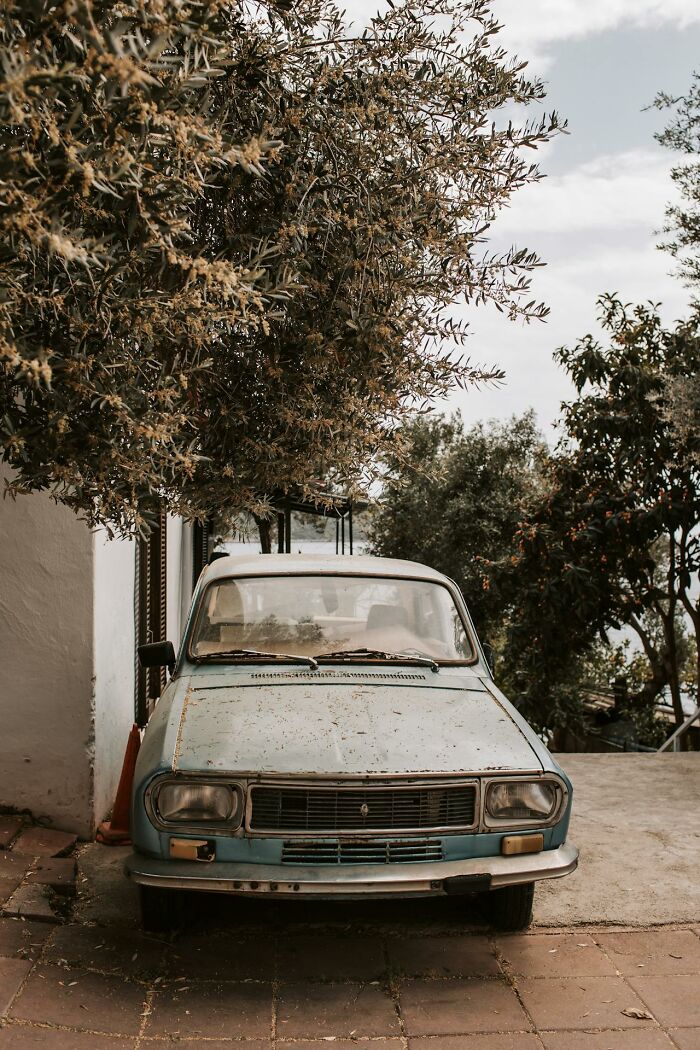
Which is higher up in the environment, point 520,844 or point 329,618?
point 329,618

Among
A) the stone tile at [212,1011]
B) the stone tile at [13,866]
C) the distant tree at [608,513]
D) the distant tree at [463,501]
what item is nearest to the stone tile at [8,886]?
the stone tile at [13,866]

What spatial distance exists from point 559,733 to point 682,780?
864 centimetres

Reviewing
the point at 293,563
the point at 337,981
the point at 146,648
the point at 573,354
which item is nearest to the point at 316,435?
the point at 293,563

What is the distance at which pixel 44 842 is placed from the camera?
203 inches

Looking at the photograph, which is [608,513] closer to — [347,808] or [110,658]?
[110,658]

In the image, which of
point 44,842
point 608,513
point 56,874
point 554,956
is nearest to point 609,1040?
point 554,956

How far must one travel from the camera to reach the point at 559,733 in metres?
15.9

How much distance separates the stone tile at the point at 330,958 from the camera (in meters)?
3.98

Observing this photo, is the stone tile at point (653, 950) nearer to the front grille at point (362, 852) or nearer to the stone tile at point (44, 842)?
the front grille at point (362, 852)

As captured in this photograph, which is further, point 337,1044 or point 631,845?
point 631,845

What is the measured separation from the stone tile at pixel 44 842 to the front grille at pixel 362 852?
6.00ft

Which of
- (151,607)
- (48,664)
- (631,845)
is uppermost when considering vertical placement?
(48,664)

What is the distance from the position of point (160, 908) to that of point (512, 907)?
154cm

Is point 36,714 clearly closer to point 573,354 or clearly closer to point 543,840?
point 543,840
